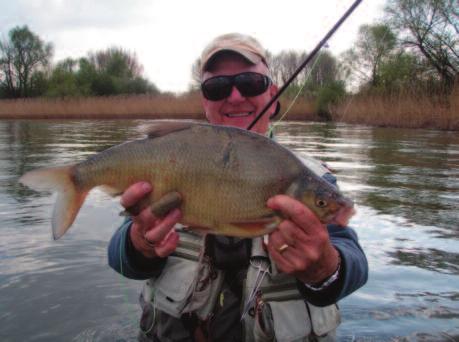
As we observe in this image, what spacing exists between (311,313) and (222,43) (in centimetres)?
173

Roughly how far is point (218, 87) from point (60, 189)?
1276 mm

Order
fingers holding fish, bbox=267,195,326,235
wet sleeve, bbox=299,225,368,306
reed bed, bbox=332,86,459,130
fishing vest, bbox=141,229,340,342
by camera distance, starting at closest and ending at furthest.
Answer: fingers holding fish, bbox=267,195,326,235
wet sleeve, bbox=299,225,368,306
fishing vest, bbox=141,229,340,342
reed bed, bbox=332,86,459,130

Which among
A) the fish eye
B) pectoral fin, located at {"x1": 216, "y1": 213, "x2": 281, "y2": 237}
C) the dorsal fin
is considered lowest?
pectoral fin, located at {"x1": 216, "y1": 213, "x2": 281, "y2": 237}

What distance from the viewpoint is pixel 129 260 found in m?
2.73

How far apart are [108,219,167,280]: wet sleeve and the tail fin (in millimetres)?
400

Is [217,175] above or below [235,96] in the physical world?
below

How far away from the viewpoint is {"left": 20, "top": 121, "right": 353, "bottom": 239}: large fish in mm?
2096

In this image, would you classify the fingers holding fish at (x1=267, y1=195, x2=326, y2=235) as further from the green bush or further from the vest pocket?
the green bush

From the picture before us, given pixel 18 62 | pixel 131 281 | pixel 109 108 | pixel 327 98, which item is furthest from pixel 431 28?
pixel 18 62

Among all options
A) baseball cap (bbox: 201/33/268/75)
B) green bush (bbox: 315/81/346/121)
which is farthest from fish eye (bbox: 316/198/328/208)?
green bush (bbox: 315/81/346/121)

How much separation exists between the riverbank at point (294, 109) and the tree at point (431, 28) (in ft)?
22.5

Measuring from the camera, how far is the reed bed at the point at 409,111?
21.2 m

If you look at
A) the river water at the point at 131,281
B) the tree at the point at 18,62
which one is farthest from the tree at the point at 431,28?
the tree at the point at 18,62

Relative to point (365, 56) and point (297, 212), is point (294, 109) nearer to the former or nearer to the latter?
point (365, 56)
